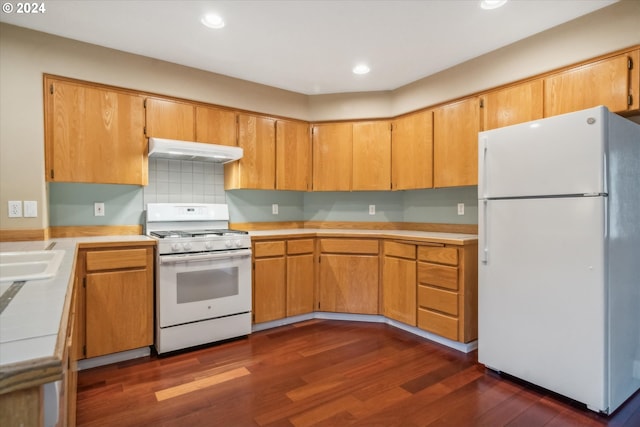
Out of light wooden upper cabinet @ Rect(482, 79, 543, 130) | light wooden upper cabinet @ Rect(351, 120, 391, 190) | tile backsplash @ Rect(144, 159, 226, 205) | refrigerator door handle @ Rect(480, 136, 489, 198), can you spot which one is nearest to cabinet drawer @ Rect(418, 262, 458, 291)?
refrigerator door handle @ Rect(480, 136, 489, 198)

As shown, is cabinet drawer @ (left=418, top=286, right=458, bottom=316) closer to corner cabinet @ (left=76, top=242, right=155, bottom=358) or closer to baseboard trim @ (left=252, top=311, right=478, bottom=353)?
baseboard trim @ (left=252, top=311, right=478, bottom=353)

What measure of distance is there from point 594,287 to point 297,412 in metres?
1.77

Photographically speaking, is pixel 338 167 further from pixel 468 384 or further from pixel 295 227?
pixel 468 384

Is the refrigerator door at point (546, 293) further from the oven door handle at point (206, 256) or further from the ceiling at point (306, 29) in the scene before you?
the oven door handle at point (206, 256)

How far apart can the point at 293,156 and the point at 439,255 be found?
184cm

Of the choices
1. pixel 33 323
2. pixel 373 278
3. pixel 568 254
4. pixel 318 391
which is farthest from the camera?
pixel 373 278

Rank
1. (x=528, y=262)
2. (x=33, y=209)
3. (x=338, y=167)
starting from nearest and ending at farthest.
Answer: (x=528, y=262), (x=33, y=209), (x=338, y=167)

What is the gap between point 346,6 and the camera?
2.19 metres

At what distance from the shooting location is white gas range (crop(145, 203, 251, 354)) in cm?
262

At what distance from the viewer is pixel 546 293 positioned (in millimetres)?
2031

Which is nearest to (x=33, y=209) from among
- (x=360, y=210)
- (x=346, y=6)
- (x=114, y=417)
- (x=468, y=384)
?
(x=114, y=417)

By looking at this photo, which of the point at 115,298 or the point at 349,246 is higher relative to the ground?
the point at 349,246

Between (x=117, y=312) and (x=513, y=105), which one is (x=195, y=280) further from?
(x=513, y=105)

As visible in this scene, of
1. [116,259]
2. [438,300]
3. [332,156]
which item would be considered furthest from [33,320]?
[332,156]
